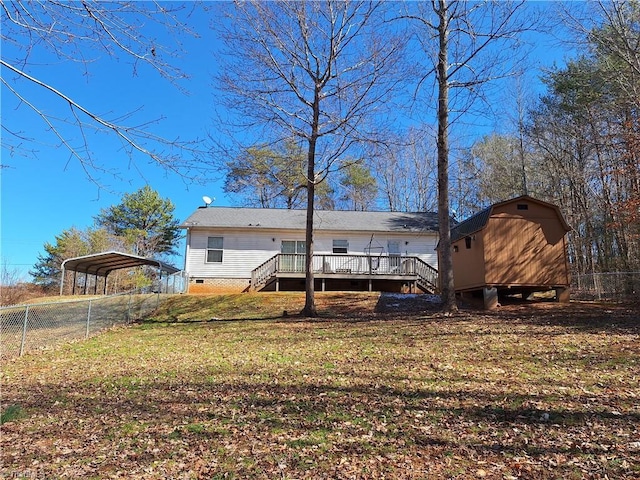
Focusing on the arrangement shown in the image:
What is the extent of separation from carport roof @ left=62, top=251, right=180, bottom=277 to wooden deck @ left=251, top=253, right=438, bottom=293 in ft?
15.5

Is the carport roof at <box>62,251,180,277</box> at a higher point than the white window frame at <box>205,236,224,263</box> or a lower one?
lower

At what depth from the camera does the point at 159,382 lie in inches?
231

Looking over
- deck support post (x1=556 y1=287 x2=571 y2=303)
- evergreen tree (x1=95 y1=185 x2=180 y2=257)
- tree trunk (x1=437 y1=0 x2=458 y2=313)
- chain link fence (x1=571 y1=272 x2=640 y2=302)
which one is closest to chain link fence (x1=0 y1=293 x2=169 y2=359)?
tree trunk (x1=437 y1=0 x2=458 y2=313)

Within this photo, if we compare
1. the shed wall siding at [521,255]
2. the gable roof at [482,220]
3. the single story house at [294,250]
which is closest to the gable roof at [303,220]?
the single story house at [294,250]

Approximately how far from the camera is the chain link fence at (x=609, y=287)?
14266 millimetres

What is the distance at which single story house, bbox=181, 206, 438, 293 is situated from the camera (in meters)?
18.6

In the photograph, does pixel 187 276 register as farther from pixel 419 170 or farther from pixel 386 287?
pixel 419 170

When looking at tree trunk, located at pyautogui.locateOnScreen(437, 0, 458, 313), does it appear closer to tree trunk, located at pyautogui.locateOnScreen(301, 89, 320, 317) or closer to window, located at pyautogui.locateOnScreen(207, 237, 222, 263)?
tree trunk, located at pyautogui.locateOnScreen(301, 89, 320, 317)

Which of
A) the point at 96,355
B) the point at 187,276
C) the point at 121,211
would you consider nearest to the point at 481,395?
the point at 96,355

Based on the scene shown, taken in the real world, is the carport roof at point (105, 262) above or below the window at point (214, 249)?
below

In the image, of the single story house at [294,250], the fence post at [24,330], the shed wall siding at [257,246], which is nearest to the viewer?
the fence post at [24,330]

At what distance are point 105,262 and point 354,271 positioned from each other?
11771 mm

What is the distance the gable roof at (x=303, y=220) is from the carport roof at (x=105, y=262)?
284 cm

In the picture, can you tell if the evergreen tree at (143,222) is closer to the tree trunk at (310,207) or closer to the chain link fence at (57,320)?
the chain link fence at (57,320)
